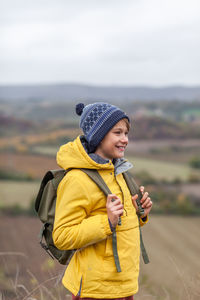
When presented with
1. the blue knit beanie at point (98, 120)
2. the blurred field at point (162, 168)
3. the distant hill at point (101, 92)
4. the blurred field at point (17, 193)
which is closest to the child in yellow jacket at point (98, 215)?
the blue knit beanie at point (98, 120)

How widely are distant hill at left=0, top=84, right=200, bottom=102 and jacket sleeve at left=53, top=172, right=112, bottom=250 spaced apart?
55281 mm

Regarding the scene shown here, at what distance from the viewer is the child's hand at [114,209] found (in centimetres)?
197

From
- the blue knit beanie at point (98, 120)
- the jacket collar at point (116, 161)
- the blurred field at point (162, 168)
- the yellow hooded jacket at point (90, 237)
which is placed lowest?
the blurred field at point (162, 168)

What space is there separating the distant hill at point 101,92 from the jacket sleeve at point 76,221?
55.3 metres

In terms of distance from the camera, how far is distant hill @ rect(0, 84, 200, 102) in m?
62.0

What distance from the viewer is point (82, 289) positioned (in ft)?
6.68

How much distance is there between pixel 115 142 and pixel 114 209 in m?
0.40

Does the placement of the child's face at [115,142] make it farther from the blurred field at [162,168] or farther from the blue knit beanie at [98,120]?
the blurred field at [162,168]

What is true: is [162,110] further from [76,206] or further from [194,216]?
[76,206]

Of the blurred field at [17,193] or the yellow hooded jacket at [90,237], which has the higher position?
the yellow hooded jacket at [90,237]

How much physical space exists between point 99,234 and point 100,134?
531mm

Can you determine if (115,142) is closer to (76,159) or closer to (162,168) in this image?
(76,159)

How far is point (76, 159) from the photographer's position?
7.00 ft

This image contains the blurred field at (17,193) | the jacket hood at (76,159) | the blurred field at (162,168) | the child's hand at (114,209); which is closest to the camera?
the child's hand at (114,209)
